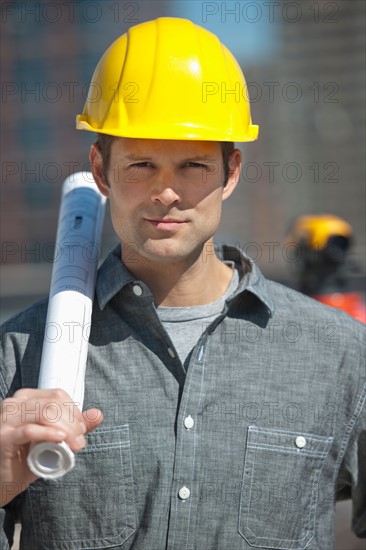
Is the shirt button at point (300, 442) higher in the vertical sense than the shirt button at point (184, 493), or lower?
higher

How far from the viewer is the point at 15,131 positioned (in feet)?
37.1

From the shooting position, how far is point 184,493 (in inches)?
84.0

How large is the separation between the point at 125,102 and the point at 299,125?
976 cm

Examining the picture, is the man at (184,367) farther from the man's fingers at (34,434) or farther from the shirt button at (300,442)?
the man's fingers at (34,434)

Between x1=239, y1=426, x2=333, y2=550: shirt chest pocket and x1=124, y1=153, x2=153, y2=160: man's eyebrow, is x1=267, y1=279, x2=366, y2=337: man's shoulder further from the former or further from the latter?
x1=124, y1=153, x2=153, y2=160: man's eyebrow

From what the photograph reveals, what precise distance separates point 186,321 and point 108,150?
47cm

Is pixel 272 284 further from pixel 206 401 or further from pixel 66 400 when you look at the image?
pixel 66 400

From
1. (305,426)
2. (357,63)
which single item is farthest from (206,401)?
(357,63)

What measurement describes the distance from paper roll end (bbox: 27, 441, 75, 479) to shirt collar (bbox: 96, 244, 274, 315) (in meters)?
0.61

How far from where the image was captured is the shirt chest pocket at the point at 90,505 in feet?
7.09

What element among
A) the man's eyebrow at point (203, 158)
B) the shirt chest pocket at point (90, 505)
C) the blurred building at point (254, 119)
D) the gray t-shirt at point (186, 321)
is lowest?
the shirt chest pocket at point (90, 505)

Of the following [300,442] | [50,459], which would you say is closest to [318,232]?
[300,442]

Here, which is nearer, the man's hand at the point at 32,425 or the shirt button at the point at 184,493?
the man's hand at the point at 32,425

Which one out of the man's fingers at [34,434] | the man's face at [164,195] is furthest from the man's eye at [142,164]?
the man's fingers at [34,434]
